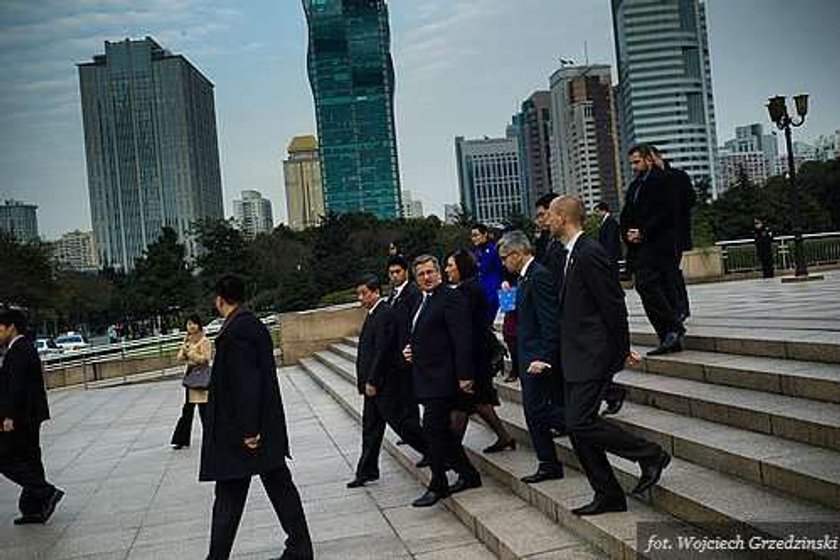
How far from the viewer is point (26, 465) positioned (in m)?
7.05

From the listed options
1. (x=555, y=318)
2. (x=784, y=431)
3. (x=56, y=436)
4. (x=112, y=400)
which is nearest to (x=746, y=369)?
(x=784, y=431)

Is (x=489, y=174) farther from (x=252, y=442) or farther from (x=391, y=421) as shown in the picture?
(x=252, y=442)

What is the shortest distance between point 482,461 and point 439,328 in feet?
4.30

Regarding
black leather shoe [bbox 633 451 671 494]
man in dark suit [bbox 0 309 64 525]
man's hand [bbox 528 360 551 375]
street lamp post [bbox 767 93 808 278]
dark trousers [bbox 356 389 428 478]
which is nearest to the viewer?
black leather shoe [bbox 633 451 671 494]

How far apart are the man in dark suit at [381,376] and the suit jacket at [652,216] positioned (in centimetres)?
208

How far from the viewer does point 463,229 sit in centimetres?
5144

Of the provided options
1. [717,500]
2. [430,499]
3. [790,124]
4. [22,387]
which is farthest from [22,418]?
[790,124]

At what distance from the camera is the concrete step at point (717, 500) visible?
3842 millimetres

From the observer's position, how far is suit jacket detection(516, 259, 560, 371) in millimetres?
5156

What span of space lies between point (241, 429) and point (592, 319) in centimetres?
209

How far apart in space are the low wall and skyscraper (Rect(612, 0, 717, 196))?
12795 mm

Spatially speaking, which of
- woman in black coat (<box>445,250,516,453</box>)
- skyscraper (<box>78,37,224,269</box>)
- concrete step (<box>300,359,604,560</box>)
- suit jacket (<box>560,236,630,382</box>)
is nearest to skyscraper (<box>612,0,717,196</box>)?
woman in black coat (<box>445,250,516,453</box>)

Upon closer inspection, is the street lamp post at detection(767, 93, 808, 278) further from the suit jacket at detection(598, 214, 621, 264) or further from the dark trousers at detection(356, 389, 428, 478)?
the dark trousers at detection(356, 389, 428, 478)

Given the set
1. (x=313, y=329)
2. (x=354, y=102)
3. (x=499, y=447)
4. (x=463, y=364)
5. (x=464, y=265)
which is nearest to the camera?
(x=463, y=364)
